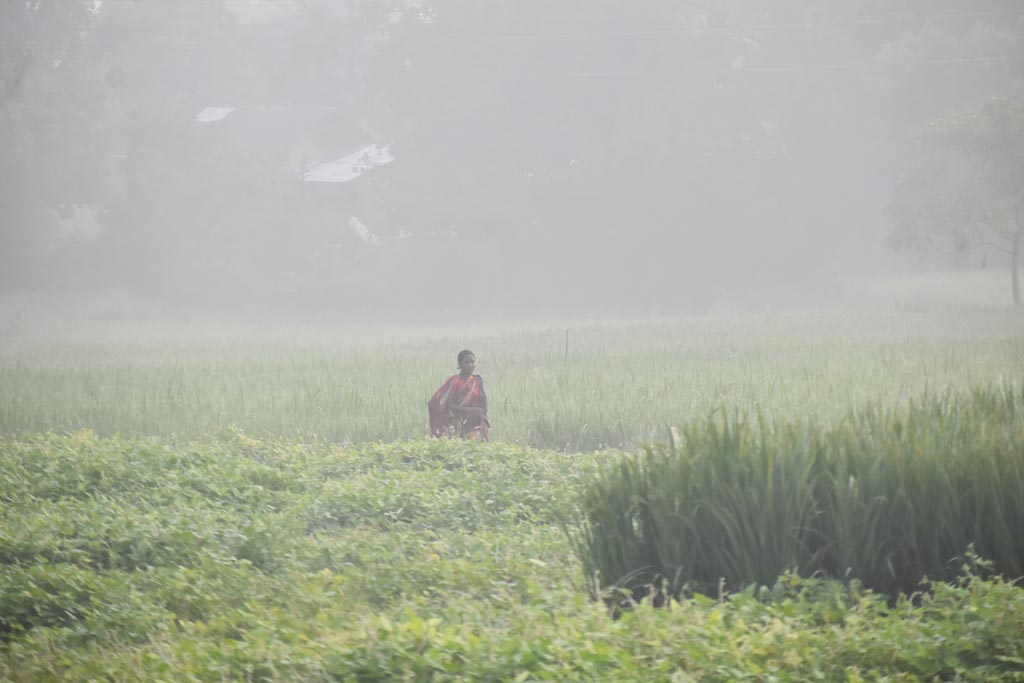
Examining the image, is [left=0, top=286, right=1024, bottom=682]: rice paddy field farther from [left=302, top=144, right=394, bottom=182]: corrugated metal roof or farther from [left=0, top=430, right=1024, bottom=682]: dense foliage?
[left=302, top=144, right=394, bottom=182]: corrugated metal roof

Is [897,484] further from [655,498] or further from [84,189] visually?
[84,189]

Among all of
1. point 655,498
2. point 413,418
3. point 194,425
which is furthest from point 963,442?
point 194,425

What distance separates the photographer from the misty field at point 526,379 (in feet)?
42.8

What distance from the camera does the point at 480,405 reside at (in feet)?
37.4

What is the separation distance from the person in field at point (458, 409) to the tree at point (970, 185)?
2520 cm

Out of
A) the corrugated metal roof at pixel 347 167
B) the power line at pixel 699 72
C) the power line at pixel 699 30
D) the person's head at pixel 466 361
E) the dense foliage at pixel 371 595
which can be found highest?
the power line at pixel 699 30

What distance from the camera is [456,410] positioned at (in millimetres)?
11344

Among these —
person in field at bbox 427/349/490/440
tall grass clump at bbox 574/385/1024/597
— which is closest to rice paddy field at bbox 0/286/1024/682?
tall grass clump at bbox 574/385/1024/597

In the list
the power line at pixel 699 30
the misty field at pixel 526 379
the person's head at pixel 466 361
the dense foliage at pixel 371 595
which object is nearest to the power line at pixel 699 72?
the power line at pixel 699 30

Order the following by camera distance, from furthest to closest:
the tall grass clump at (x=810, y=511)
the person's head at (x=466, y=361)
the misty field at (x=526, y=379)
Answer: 1. the misty field at (x=526, y=379)
2. the person's head at (x=466, y=361)
3. the tall grass clump at (x=810, y=511)

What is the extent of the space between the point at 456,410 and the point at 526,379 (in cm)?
530

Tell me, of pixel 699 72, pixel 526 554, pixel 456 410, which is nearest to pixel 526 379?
pixel 456 410

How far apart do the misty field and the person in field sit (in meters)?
1.14

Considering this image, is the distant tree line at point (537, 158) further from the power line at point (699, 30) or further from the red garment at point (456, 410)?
the red garment at point (456, 410)
